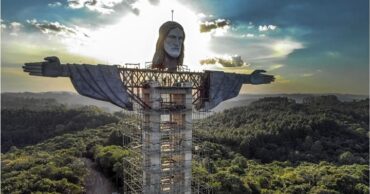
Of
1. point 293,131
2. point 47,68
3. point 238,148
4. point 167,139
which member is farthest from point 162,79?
point 293,131

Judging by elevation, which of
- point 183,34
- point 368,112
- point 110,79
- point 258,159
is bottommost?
point 258,159

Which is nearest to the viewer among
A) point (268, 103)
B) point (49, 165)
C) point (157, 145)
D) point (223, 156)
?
point (157, 145)

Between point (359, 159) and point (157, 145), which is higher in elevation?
point (157, 145)

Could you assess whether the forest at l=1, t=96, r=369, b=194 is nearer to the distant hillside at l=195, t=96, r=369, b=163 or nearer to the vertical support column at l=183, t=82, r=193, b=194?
the distant hillside at l=195, t=96, r=369, b=163

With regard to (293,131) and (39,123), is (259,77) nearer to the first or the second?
(293,131)

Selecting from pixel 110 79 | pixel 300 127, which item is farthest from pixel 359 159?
pixel 110 79

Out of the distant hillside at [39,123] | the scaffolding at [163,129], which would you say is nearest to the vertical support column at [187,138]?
the scaffolding at [163,129]

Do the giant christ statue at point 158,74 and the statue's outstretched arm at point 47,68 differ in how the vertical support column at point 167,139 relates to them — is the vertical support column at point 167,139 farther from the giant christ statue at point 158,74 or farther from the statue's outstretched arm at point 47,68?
the statue's outstretched arm at point 47,68

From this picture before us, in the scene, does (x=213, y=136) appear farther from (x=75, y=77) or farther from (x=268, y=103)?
(x=75, y=77)
